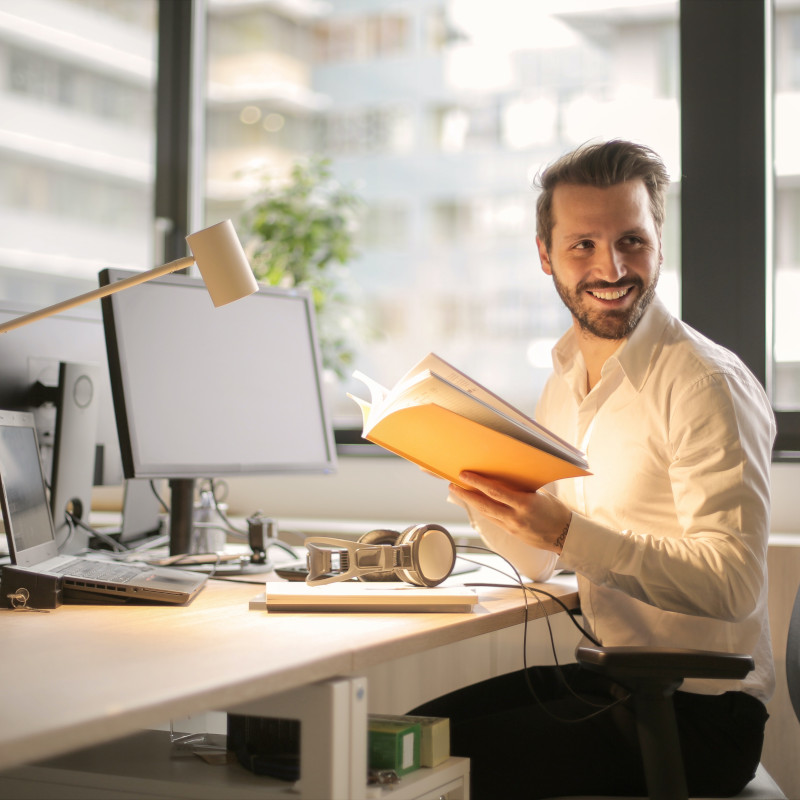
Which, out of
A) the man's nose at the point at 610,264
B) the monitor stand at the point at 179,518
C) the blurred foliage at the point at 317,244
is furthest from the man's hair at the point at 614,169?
the blurred foliage at the point at 317,244

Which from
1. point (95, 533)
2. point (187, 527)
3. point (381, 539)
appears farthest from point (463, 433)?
point (95, 533)

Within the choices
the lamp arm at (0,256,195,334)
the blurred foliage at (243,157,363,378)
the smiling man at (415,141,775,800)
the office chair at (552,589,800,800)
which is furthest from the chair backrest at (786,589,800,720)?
the blurred foliage at (243,157,363,378)

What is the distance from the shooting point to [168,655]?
3.41ft

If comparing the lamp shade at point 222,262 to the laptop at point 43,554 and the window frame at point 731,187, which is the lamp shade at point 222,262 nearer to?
the laptop at point 43,554

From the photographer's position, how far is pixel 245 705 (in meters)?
1.03

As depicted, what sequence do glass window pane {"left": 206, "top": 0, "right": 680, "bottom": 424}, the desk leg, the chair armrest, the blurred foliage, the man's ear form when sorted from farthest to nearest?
the blurred foliage < glass window pane {"left": 206, "top": 0, "right": 680, "bottom": 424} < the man's ear < the chair armrest < the desk leg

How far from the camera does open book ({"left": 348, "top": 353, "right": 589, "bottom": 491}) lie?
1.27m

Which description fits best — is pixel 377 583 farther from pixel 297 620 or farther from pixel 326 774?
pixel 326 774

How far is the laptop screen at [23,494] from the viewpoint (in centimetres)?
148

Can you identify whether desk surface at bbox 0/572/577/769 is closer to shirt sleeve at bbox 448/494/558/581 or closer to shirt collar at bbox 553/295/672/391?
shirt sleeve at bbox 448/494/558/581

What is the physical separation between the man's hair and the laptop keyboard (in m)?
0.93

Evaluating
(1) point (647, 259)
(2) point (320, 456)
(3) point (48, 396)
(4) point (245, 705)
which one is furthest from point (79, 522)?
(1) point (647, 259)

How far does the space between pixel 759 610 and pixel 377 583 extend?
587mm

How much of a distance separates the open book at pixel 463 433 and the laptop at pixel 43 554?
387mm
